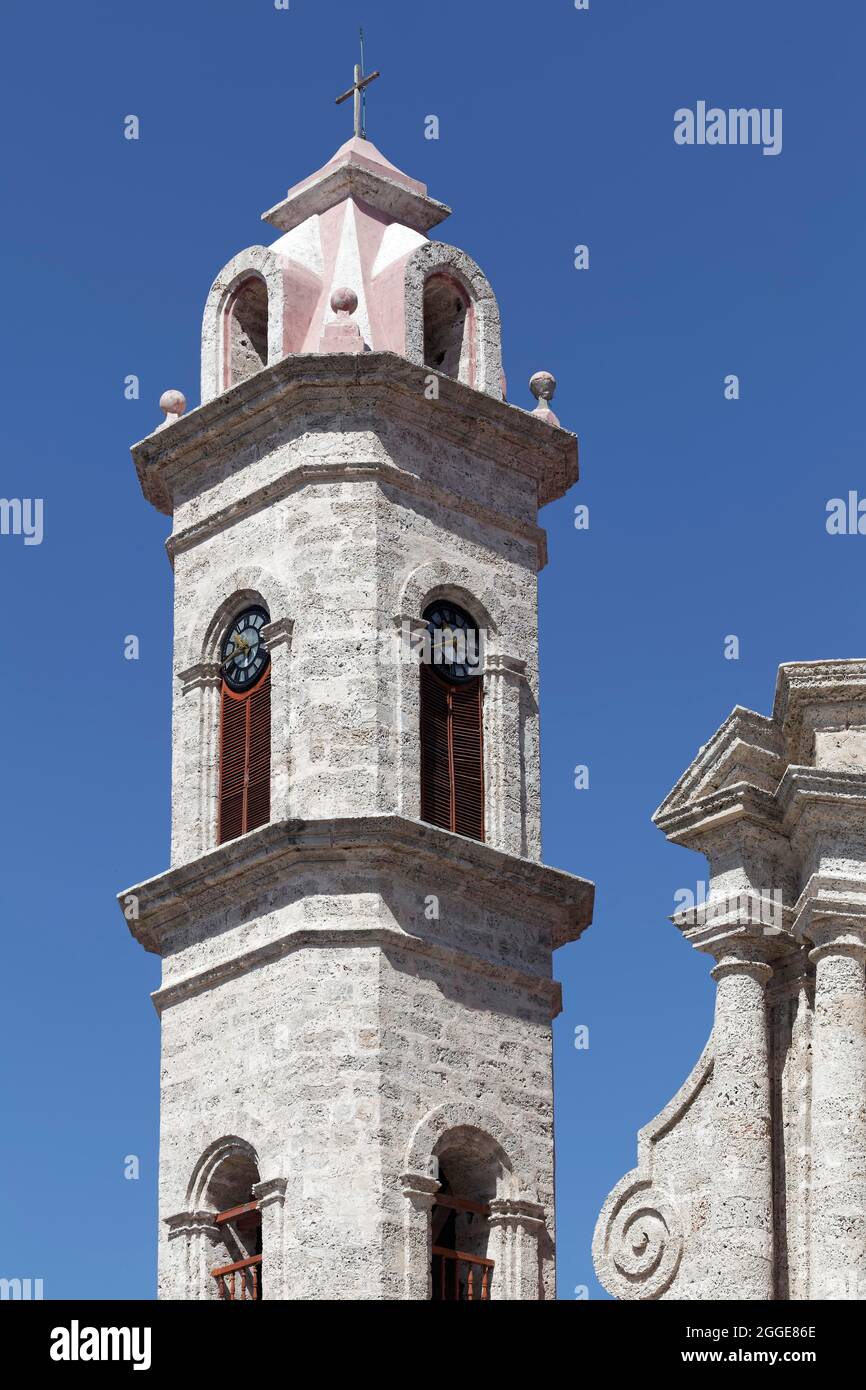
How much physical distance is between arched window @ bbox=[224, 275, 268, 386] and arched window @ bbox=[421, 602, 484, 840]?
5.08 m

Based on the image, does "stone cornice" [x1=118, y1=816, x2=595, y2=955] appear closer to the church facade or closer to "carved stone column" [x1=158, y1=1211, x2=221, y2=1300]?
"carved stone column" [x1=158, y1=1211, x2=221, y2=1300]

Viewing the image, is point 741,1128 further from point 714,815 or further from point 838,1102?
point 714,815

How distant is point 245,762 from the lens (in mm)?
49031

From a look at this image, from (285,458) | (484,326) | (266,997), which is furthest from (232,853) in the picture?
(484,326)

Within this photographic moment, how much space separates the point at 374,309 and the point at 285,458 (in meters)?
3.11

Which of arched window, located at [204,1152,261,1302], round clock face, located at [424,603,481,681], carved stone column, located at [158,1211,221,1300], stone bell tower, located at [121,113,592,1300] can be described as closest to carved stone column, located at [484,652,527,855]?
stone bell tower, located at [121,113,592,1300]

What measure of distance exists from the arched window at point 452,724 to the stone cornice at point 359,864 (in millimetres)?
841

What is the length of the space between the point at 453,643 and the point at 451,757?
5.42 ft

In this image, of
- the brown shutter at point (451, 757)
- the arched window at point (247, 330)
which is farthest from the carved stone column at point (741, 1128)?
the arched window at point (247, 330)

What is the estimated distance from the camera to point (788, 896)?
37750mm

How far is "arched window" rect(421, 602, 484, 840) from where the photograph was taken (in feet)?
159

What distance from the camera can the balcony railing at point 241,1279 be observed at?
46.1 m

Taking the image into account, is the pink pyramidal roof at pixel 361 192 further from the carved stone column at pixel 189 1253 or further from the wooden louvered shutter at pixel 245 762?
the carved stone column at pixel 189 1253
